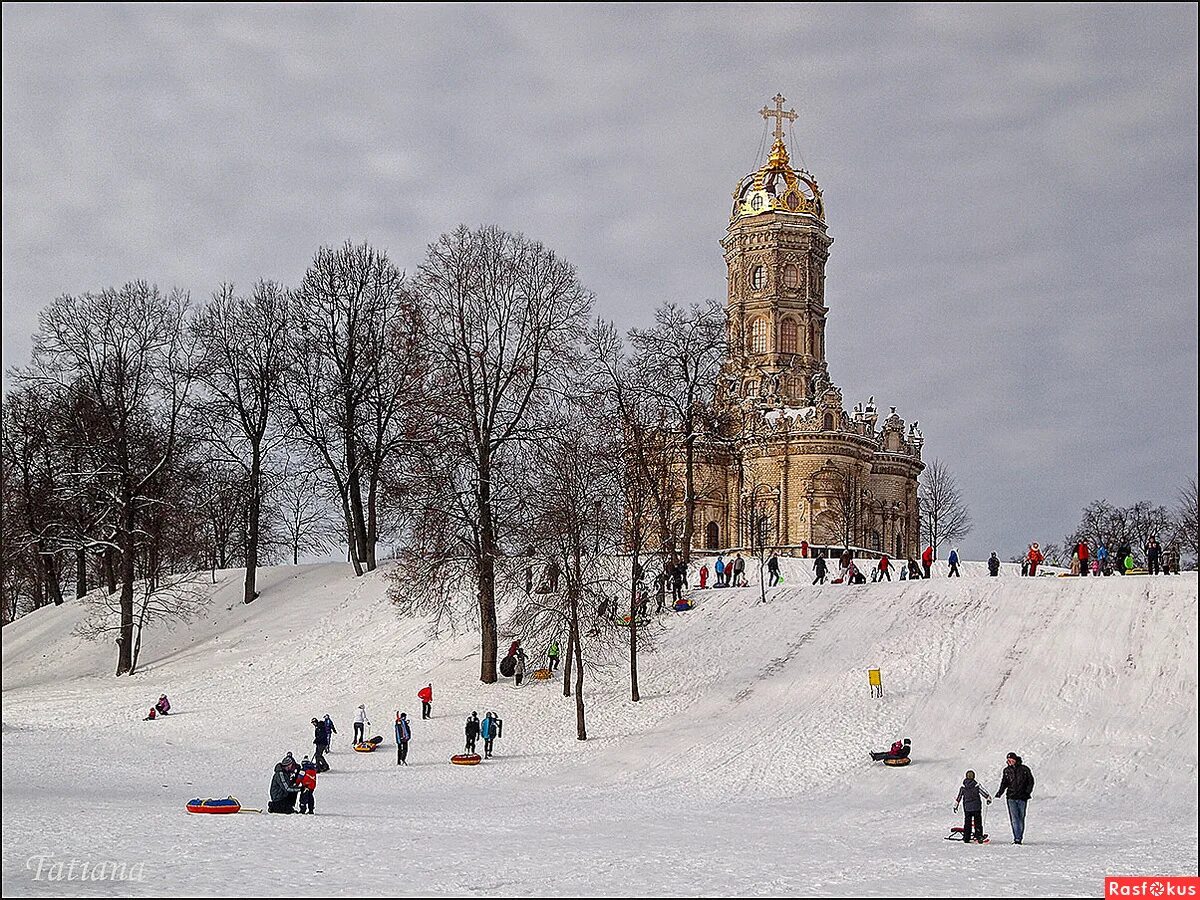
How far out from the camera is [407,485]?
39.0 m

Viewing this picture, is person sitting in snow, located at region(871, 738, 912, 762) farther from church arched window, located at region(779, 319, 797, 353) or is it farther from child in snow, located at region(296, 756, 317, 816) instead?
church arched window, located at region(779, 319, 797, 353)

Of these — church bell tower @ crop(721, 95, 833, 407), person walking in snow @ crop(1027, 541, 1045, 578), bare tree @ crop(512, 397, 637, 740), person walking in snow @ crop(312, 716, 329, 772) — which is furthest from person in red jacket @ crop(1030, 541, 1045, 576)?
church bell tower @ crop(721, 95, 833, 407)

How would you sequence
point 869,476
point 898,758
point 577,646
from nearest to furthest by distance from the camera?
point 898,758
point 577,646
point 869,476

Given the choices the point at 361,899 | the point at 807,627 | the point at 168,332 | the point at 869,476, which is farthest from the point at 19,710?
the point at 869,476

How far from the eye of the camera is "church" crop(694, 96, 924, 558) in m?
64.8

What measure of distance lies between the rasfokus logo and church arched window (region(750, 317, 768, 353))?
2350 inches

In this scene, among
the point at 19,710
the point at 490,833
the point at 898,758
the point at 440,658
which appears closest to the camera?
the point at 490,833

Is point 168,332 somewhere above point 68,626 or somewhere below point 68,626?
above

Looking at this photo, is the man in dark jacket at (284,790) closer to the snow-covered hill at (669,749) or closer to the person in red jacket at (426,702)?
the snow-covered hill at (669,749)

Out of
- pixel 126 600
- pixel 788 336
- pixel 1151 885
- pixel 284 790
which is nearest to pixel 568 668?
pixel 284 790

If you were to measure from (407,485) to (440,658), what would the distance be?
5.26 meters

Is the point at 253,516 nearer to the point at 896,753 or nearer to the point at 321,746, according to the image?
Result: the point at 321,746

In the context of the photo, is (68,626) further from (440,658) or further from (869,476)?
(869,476)

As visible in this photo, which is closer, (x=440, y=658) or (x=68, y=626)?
(x=440, y=658)
